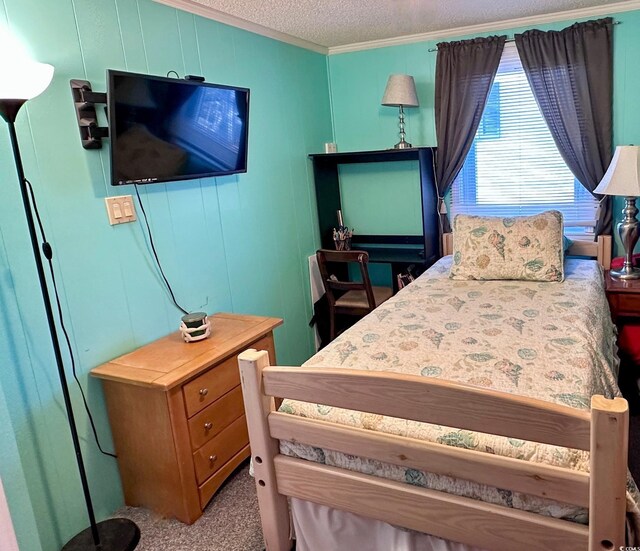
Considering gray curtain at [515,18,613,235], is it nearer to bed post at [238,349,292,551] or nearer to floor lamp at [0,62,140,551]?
bed post at [238,349,292,551]

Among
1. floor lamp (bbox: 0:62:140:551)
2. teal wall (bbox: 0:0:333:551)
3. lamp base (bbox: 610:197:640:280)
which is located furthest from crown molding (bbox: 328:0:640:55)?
floor lamp (bbox: 0:62:140:551)

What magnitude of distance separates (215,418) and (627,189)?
92.8 inches

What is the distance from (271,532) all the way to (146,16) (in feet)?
7.26

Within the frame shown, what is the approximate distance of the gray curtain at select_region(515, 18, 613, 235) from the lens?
3.05 metres

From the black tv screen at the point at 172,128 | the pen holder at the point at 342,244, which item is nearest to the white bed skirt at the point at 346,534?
the black tv screen at the point at 172,128

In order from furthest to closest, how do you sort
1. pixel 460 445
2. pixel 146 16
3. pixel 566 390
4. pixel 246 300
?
pixel 246 300
pixel 146 16
pixel 566 390
pixel 460 445

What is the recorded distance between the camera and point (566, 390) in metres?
1.62

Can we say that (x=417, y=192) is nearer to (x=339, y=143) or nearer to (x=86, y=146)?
(x=339, y=143)

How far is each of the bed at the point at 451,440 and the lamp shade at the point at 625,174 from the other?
974mm

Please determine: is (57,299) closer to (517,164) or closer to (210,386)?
(210,386)

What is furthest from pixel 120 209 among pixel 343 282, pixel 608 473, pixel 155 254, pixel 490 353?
pixel 608 473

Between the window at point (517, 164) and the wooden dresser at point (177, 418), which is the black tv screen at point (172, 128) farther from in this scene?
the window at point (517, 164)

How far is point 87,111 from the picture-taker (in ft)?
6.82

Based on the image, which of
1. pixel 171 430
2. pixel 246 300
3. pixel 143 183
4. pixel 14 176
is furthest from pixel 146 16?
pixel 171 430
